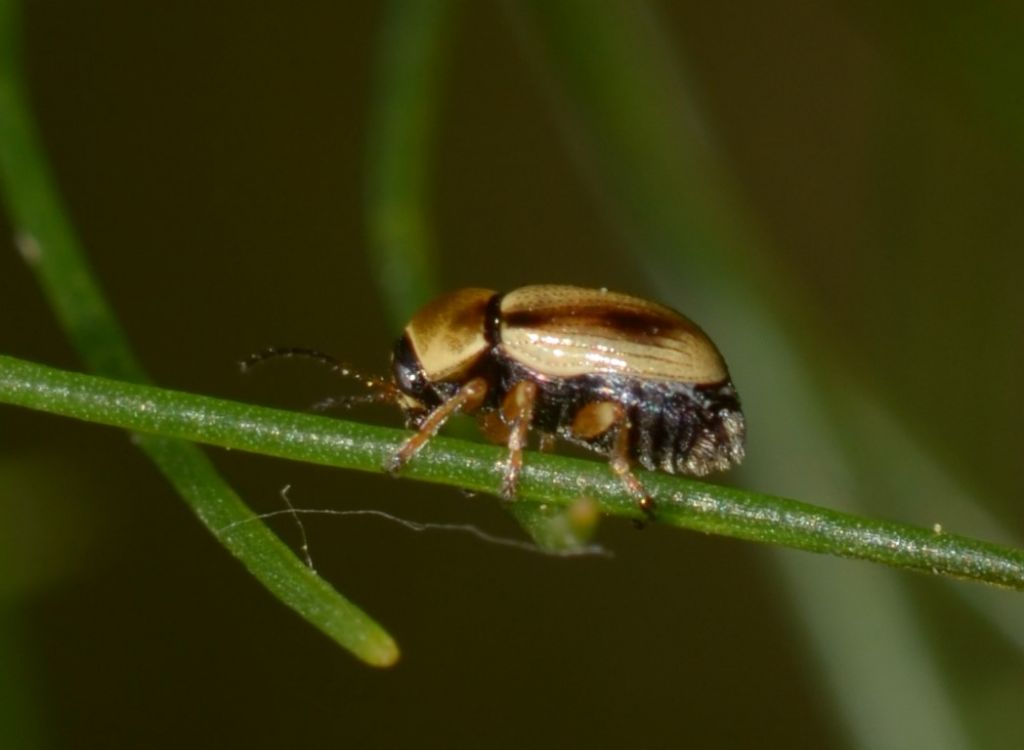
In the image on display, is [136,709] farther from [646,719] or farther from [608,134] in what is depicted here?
[608,134]

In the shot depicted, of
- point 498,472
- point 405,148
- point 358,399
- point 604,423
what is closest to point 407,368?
point 358,399

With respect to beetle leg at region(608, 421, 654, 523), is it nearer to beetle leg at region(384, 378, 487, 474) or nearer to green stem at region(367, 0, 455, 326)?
beetle leg at region(384, 378, 487, 474)

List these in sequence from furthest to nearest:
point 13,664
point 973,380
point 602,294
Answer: point 973,380, point 13,664, point 602,294

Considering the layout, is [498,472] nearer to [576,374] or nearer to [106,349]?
[576,374]

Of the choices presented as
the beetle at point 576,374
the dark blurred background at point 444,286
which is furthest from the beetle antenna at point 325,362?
the dark blurred background at point 444,286

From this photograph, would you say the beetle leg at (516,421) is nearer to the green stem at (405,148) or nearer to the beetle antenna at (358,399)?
the beetle antenna at (358,399)

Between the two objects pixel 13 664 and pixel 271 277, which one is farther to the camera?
pixel 271 277

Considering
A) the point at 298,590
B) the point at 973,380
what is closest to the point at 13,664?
the point at 298,590
